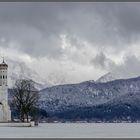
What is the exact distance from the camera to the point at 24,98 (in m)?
123

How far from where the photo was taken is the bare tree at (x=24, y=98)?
399ft

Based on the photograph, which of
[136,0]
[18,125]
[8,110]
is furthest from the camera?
[8,110]

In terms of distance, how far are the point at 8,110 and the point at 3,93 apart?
694 centimetres

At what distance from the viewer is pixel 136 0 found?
42906 mm

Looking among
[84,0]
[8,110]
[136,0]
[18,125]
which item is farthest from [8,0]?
[8,110]

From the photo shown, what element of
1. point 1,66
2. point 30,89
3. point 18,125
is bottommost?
point 18,125

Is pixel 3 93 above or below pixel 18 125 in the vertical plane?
above

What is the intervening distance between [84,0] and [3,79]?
110 m

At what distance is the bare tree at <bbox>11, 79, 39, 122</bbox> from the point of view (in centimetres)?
12156

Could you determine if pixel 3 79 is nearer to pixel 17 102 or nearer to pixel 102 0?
pixel 17 102

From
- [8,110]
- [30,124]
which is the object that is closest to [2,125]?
[30,124]

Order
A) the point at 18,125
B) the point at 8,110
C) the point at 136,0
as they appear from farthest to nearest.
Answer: the point at 8,110
the point at 18,125
the point at 136,0

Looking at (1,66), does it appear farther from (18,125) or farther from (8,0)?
(8,0)

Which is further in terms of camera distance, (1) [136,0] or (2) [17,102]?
(2) [17,102]
